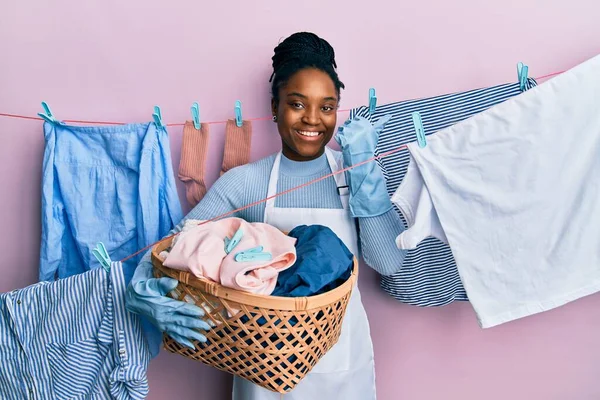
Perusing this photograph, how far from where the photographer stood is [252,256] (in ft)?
2.69

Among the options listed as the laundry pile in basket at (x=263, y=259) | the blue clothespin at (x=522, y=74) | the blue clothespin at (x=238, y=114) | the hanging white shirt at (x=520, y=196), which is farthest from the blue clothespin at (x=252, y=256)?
the blue clothespin at (x=522, y=74)

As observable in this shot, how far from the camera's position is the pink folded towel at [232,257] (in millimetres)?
788

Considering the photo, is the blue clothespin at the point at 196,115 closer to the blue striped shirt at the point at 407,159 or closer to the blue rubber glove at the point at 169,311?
the blue striped shirt at the point at 407,159

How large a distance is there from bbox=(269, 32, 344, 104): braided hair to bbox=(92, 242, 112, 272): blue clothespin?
0.51 metres

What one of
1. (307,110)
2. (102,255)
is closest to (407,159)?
(307,110)

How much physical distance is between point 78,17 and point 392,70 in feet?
2.87

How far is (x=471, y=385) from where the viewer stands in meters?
1.37

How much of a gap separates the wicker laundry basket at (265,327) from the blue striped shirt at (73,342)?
0.18 m

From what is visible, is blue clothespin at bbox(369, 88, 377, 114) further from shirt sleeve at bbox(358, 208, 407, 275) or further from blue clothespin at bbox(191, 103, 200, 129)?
blue clothespin at bbox(191, 103, 200, 129)

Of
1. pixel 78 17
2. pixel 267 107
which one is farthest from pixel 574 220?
pixel 78 17

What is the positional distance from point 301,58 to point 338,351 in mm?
683

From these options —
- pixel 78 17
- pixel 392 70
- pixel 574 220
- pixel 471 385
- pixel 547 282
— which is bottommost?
pixel 471 385

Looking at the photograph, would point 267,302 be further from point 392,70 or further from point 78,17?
point 78,17

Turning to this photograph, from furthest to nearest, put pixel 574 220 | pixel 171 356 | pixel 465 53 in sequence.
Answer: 1. pixel 171 356
2. pixel 465 53
3. pixel 574 220
